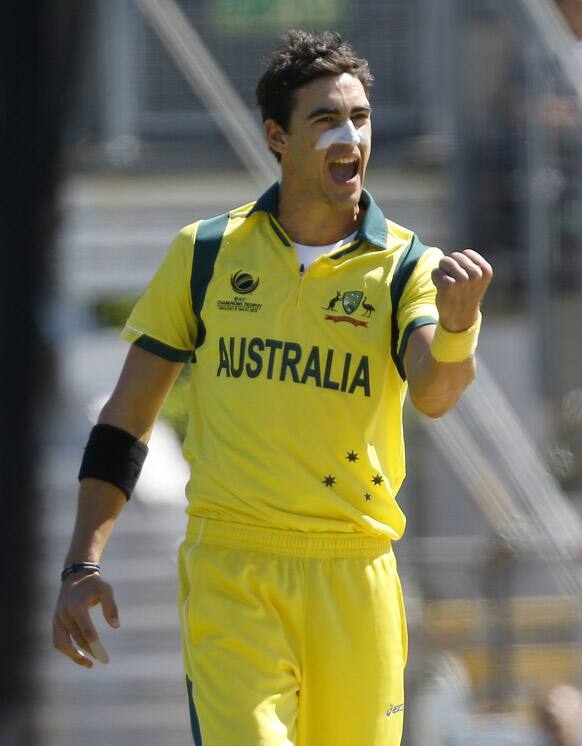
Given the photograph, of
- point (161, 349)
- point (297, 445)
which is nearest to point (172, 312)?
point (161, 349)

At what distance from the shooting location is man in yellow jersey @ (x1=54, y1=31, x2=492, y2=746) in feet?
9.70

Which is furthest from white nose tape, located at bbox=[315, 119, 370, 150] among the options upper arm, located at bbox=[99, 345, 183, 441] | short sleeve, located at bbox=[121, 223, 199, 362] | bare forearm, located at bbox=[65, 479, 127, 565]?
bare forearm, located at bbox=[65, 479, 127, 565]

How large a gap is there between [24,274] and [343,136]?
76.6 inches

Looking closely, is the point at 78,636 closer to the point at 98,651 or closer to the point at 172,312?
the point at 98,651

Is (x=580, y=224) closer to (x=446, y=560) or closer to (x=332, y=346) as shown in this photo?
(x=446, y=560)

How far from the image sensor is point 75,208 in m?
5.52

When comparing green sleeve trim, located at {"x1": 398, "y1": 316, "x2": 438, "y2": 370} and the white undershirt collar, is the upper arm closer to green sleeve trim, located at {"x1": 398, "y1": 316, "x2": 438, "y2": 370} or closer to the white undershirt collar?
the white undershirt collar

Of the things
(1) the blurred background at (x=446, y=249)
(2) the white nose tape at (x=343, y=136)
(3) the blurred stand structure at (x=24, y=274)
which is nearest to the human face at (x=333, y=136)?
(2) the white nose tape at (x=343, y=136)

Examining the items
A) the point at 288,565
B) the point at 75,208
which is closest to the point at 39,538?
the point at 75,208

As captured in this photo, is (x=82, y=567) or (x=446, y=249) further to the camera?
(x=446, y=249)

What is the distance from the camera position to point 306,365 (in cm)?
300

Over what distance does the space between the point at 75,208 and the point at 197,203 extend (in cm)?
50

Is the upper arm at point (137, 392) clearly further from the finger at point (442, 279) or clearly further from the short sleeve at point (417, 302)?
the finger at point (442, 279)

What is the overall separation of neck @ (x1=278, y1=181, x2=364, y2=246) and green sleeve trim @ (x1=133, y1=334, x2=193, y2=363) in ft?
1.16
